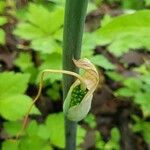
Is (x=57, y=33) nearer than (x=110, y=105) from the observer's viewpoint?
Yes

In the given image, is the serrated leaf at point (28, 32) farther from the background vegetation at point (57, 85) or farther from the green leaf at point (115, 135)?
the green leaf at point (115, 135)

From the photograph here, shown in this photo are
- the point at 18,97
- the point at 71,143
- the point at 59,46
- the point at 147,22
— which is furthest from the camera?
the point at 59,46

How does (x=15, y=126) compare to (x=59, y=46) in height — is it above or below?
below

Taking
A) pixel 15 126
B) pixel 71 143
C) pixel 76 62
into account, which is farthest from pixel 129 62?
pixel 76 62

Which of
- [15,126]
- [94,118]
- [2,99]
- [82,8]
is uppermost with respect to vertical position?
[82,8]

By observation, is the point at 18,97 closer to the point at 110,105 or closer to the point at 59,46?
the point at 59,46

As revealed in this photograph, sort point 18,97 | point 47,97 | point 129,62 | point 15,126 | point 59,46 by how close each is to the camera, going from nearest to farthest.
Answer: point 18,97, point 15,126, point 59,46, point 47,97, point 129,62

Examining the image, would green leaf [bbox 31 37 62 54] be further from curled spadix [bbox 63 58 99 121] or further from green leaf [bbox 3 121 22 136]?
curled spadix [bbox 63 58 99 121]
